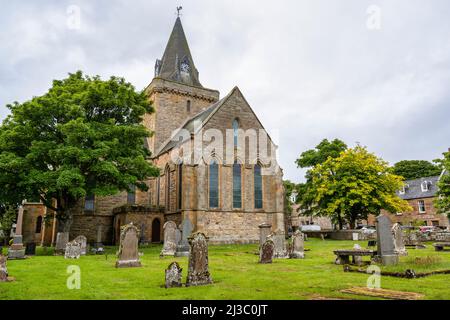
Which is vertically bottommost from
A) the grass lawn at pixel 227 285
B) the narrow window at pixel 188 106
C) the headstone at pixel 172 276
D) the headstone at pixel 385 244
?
the grass lawn at pixel 227 285

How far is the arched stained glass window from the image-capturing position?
Result: 1169 inches

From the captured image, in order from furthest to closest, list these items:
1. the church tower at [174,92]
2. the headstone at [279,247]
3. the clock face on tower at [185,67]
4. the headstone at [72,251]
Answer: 1. the clock face on tower at [185,67]
2. the church tower at [174,92]
3. the headstone at [72,251]
4. the headstone at [279,247]

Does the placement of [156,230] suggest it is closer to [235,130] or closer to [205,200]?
[205,200]

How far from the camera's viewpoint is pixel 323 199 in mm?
34125

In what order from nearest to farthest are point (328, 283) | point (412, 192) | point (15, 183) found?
point (328, 283)
point (15, 183)
point (412, 192)

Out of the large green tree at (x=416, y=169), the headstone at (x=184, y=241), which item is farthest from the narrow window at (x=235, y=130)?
the large green tree at (x=416, y=169)

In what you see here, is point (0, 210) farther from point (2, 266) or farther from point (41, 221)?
point (2, 266)

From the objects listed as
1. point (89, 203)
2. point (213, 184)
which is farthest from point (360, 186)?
point (89, 203)

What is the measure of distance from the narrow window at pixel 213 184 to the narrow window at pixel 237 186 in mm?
A: 1647

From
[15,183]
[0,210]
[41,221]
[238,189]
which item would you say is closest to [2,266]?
[15,183]

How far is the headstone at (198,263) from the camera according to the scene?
9.33 metres

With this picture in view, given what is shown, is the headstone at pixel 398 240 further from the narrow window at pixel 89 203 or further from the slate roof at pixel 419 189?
the slate roof at pixel 419 189

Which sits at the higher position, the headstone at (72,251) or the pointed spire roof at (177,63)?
the pointed spire roof at (177,63)

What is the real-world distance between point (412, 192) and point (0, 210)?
54.5 m
